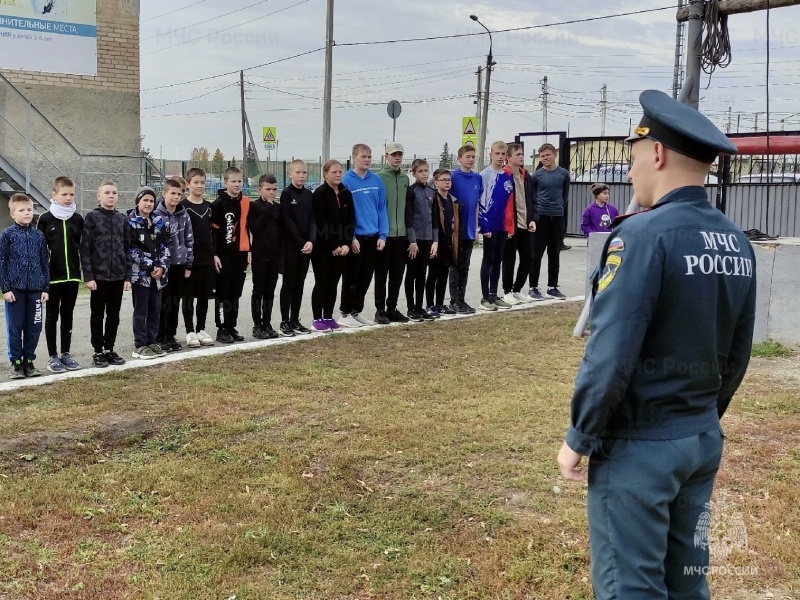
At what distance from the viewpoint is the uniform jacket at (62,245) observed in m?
7.17

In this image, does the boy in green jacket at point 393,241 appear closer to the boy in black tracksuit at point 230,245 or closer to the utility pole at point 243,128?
the boy in black tracksuit at point 230,245

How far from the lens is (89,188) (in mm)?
17719

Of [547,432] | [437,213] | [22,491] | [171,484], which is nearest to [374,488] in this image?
[171,484]

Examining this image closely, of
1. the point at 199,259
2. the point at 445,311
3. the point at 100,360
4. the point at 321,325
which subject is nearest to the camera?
the point at 100,360

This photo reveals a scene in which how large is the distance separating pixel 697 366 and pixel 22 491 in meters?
3.79

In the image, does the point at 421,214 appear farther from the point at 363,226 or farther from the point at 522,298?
the point at 522,298

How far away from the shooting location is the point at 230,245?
845 cm

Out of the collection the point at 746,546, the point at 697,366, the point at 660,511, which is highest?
the point at 697,366

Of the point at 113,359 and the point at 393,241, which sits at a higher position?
the point at 393,241

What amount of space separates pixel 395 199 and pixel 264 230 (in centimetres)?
180

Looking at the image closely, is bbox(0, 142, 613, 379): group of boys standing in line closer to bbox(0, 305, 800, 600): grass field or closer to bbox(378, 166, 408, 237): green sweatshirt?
bbox(378, 166, 408, 237): green sweatshirt

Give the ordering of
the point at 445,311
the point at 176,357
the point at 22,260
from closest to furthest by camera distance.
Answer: the point at 22,260 → the point at 176,357 → the point at 445,311

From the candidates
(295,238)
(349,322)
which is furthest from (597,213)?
(295,238)

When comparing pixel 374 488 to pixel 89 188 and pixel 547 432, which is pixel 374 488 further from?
pixel 89 188
